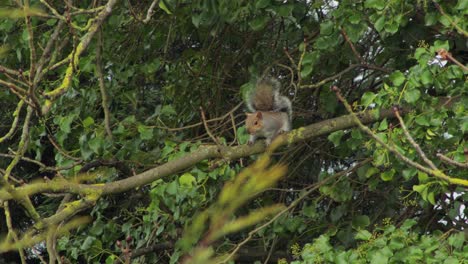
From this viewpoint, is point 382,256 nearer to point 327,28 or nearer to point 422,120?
point 422,120

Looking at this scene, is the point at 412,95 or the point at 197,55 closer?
the point at 412,95

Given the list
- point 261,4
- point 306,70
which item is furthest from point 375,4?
point 261,4

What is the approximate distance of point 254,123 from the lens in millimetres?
5129

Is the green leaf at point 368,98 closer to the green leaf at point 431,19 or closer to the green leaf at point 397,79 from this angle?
the green leaf at point 397,79

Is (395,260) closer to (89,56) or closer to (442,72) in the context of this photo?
(442,72)

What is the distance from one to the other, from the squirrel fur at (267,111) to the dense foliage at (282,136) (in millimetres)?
73

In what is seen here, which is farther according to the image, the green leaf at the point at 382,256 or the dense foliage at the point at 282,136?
the dense foliage at the point at 282,136

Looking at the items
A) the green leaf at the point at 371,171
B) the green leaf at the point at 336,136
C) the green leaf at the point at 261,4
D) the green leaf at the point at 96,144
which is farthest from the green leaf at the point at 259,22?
the green leaf at the point at 96,144

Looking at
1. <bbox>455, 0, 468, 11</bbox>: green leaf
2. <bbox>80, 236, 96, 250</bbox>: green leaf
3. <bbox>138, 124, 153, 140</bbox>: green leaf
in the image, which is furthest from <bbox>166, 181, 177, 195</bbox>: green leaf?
<bbox>455, 0, 468, 11</bbox>: green leaf

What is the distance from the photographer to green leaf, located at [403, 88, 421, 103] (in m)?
4.12

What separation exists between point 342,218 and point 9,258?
4171 mm

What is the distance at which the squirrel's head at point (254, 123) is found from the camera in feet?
16.5

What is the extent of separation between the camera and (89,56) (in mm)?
5348

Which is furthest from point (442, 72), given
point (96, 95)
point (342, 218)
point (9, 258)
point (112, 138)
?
point (9, 258)
